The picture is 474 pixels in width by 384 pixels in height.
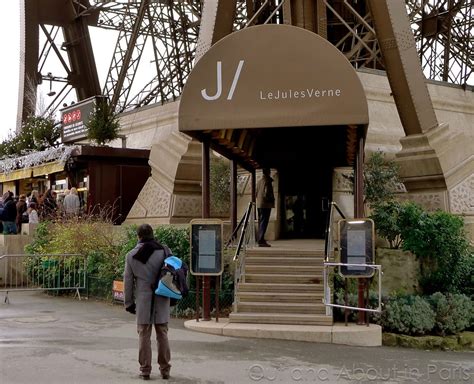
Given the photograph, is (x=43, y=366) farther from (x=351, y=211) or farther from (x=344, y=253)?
(x=351, y=211)


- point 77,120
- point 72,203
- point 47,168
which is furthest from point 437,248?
point 77,120

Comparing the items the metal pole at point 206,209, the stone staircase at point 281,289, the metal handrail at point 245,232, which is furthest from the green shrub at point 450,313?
the metal pole at point 206,209

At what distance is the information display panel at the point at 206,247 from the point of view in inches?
440

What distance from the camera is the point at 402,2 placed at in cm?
1806

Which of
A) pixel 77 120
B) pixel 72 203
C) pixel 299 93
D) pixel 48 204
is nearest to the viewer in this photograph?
pixel 299 93

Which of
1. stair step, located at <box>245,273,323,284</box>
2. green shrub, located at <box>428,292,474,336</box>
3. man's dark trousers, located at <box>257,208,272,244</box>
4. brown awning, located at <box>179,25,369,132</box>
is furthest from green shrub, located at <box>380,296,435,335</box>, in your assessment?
man's dark trousers, located at <box>257,208,272,244</box>

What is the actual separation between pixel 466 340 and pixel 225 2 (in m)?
12.0

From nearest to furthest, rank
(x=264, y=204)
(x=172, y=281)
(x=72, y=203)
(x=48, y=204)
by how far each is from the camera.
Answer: (x=172, y=281)
(x=264, y=204)
(x=72, y=203)
(x=48, y=204)

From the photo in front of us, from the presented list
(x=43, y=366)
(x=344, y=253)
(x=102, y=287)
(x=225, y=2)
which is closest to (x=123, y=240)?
(x=102, y=287)

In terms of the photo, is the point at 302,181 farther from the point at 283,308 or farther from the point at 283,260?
the point at 283,308

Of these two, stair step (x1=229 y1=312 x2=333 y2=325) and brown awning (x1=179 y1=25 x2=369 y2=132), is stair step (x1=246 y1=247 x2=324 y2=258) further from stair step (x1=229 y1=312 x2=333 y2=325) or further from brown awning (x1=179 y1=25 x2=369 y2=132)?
brown awning (x1=179 y1=25 x2=369 y2=132)

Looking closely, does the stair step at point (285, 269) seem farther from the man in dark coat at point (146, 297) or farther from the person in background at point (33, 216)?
the person in background at point (33, 216)

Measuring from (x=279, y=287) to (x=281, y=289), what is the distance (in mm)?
50

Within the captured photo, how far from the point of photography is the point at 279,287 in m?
11.4
